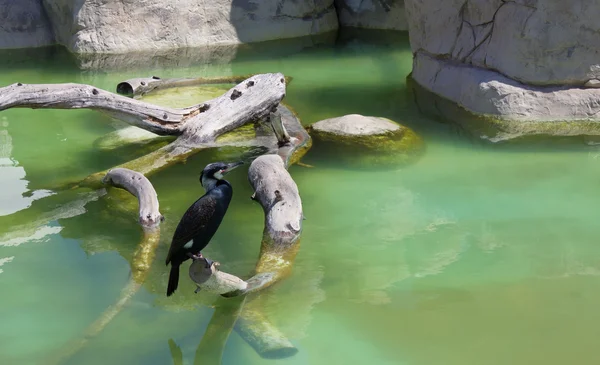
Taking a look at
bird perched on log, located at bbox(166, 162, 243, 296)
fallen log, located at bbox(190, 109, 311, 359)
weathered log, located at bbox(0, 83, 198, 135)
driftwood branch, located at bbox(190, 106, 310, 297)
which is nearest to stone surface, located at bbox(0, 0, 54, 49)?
weathered log, located at bbox(0, 83, 198, 135)

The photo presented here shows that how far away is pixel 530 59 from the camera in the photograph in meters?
6.52

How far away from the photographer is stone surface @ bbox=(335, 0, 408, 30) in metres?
11.2

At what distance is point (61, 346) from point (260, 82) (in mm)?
2981

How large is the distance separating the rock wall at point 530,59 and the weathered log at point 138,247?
3382 mm

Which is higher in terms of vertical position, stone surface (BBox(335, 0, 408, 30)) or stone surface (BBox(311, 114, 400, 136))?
stone surface (BBox(311, 114, 400, 136))

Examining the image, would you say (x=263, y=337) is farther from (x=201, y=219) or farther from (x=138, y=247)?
(x=138, y=247)

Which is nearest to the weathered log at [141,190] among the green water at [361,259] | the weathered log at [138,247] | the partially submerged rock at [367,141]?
the weathered log at [138,247]

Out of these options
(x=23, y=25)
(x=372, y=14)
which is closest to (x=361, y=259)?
(x=372, y=14)

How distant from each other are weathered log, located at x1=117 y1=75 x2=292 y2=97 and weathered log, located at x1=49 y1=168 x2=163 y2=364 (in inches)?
104

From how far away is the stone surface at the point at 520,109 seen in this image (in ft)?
20.7

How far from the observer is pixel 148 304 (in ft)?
12.5

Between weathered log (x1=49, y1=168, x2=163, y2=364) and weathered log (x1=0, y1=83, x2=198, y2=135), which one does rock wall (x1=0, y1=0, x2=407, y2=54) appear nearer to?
weathered log (x1=0, y1=83, x2=198, y2=135)

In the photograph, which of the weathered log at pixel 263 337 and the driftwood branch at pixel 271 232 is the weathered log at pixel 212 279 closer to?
the driftwood branch at pixel 271 232

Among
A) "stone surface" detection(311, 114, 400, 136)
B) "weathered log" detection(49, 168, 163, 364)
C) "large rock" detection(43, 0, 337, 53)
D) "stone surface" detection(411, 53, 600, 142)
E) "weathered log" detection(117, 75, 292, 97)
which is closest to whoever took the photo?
"weathered log" detection(49, 168, 163, 364)
